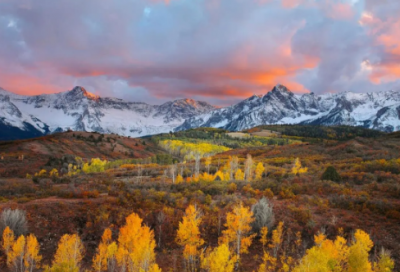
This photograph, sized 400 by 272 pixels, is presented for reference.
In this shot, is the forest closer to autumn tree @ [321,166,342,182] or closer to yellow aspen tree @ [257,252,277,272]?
yellow aspen tree @ [257,252,277,272]

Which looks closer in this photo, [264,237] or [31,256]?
[31,256]

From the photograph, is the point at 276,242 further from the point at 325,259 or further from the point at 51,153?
the point at 51,153

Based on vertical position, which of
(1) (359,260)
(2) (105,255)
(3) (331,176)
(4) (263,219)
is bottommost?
(2) (105,255)

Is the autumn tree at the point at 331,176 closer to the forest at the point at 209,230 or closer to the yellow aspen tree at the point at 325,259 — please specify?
the forest at the point at 209,230

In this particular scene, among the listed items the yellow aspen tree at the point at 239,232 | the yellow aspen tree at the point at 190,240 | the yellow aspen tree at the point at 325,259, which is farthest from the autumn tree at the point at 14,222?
the yellow aspen tree at the point at 325,259

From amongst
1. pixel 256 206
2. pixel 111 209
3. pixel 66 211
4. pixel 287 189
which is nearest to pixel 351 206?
pixel 287 189

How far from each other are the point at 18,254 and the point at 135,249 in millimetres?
10558

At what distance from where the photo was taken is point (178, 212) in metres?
32.9

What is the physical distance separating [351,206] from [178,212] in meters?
22.6

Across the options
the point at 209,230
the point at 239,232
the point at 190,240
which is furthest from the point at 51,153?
the point at 239,232

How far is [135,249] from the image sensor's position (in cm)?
2288

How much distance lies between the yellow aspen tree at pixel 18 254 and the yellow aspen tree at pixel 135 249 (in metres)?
8.38

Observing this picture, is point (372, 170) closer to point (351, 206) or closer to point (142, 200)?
point (351, 206)

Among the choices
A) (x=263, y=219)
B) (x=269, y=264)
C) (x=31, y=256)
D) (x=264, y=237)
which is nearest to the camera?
(x=31, y=256)
